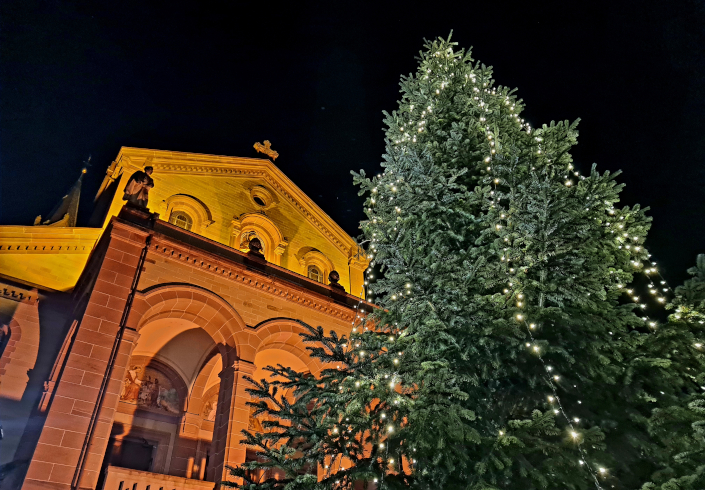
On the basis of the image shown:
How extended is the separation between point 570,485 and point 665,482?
102cm

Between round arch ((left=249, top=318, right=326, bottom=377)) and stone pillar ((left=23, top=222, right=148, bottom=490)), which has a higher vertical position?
round arch ((left=249, top=318, right=326, bottom=377))

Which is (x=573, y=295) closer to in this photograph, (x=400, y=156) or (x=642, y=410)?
(x=642, y=410)

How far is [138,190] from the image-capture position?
1268cm

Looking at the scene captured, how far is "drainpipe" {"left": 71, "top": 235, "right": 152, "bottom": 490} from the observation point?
810 cm

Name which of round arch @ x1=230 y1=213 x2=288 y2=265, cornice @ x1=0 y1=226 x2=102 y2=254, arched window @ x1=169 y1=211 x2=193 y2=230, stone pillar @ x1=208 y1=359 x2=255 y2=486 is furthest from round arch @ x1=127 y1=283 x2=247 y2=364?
cornice @ x1=0 y1=226 x2=102 y2=254

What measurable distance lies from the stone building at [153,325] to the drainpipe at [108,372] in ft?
0.09

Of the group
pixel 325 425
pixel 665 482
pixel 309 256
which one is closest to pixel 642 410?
pixel 665 482

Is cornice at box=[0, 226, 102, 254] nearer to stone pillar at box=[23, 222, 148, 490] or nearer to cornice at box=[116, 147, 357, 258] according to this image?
cornice at box=[116, 147, 357, 258]

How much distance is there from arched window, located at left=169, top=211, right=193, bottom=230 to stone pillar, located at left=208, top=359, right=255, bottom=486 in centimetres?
603

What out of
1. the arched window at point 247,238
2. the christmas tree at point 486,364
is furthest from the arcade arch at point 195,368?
the christmas tree at point 486,364

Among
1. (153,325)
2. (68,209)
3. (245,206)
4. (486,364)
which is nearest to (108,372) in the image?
(153,325)

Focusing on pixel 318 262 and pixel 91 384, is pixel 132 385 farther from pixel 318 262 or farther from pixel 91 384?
pixel 318 262

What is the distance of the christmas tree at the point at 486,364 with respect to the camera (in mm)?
5234

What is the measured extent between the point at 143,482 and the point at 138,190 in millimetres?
7642
